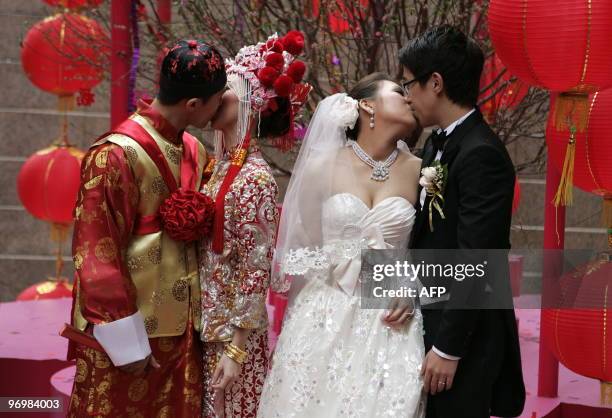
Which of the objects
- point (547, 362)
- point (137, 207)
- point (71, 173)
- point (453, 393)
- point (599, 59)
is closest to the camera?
point (453, 393)

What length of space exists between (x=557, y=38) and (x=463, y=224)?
84cm

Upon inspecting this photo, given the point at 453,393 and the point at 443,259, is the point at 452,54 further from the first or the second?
the point at 453,393

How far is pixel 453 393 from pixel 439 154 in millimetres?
605

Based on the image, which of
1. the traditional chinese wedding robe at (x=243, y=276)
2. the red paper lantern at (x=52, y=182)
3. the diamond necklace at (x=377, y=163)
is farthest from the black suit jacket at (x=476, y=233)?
the red paper lantern at (x=52, y=182)

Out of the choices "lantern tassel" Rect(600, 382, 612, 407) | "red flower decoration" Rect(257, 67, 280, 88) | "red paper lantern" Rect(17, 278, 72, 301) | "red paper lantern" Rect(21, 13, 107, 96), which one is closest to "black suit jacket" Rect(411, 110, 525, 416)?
"red flower decoration" Rect(257, 67, 280, 88)

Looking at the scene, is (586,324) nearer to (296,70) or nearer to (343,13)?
(296,70)

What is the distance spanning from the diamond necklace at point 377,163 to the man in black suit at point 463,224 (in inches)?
4.5

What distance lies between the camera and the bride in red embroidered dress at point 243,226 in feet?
8.53

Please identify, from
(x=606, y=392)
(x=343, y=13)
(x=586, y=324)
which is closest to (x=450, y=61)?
(x=586, y=324)

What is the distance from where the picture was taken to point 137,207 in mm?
2615

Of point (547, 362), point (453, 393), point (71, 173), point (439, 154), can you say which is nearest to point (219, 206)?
point (439, 154)

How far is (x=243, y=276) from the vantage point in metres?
2.61

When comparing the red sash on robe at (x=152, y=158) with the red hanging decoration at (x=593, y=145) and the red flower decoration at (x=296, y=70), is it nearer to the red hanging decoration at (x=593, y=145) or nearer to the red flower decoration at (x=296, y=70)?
the red flower decoration at (x=296, y=70)

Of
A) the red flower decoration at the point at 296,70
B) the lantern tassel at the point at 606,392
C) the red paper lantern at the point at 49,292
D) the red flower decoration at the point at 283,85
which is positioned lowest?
the red paper lantern at the point at 49,292
